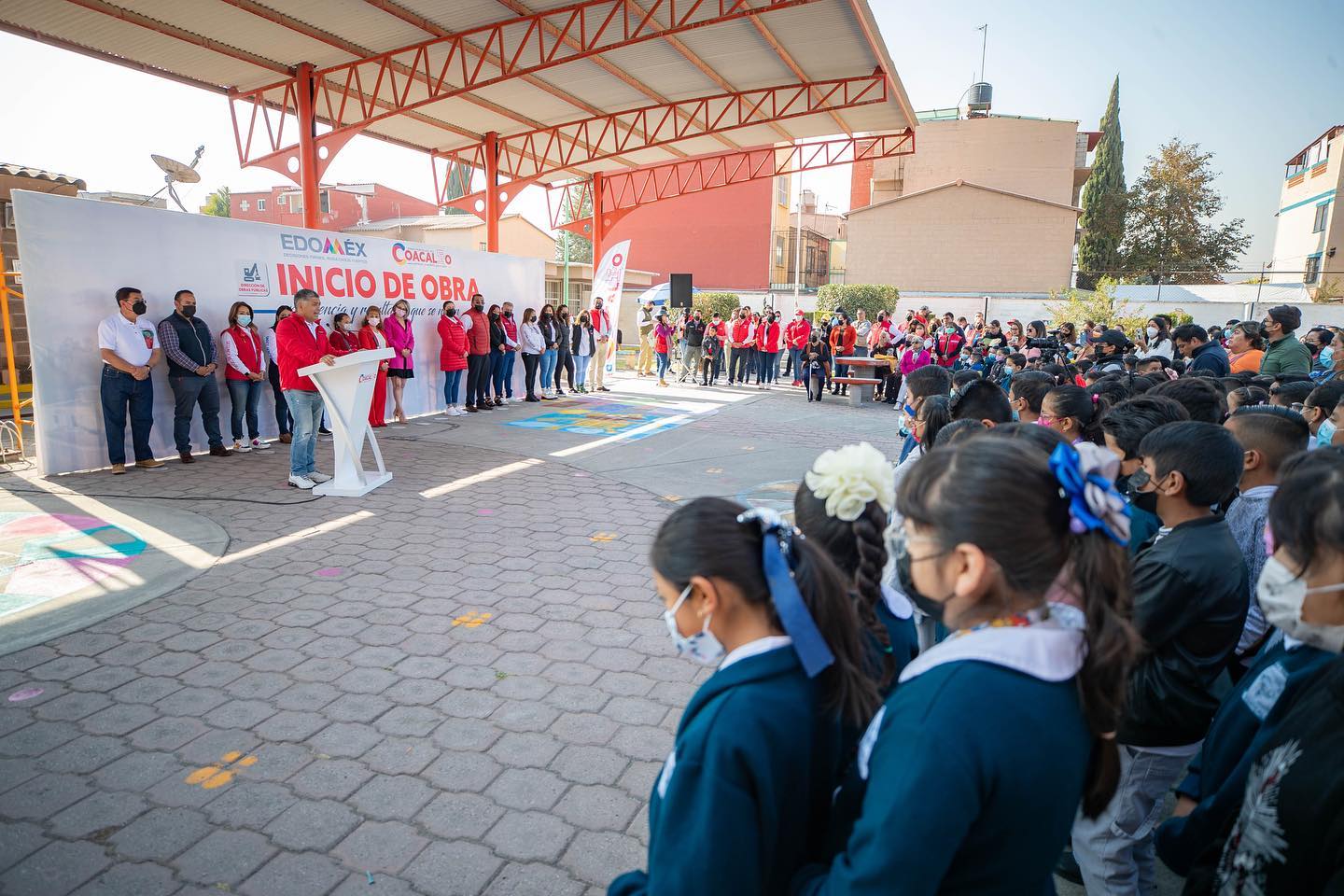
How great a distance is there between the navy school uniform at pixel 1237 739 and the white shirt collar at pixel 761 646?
1056 millimetres

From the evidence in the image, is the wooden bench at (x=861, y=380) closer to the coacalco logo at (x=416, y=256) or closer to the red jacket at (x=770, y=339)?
the red jacket at (x=770, y=339)

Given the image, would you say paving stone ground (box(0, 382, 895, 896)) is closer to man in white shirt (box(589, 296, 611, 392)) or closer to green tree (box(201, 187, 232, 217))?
man in white shirt (box(589, 296, 611, 392))

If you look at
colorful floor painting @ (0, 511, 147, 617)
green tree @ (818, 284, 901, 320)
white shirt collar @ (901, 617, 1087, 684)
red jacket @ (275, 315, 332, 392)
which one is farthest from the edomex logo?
green tree @ (818, 284, 901, 320)

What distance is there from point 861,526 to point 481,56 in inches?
467

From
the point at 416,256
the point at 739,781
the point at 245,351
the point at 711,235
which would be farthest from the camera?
the point at 711,235

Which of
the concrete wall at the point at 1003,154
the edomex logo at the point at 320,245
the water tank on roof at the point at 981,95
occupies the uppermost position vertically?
the water tank on roof at the point at 981,95

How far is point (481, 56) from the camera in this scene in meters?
11.5

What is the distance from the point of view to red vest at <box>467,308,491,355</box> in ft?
40.1

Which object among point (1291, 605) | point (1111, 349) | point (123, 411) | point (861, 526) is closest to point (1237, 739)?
point (1291, 605)

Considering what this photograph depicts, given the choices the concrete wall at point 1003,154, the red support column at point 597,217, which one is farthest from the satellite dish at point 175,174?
the concrete wall at point 1003,154

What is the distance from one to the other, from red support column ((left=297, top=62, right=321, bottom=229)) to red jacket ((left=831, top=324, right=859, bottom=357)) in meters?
9.80


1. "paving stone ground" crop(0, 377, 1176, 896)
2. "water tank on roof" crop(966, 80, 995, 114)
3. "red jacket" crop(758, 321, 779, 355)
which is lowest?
"paving stone ground" crop(0, 377, 1176, 896)

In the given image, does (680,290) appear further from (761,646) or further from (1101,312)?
(761,646)

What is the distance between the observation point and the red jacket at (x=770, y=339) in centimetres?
1759
